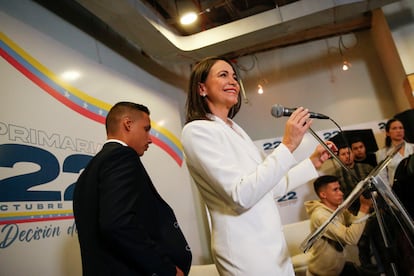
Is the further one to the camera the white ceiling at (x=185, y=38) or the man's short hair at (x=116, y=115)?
the white ceiling at (x=185, y=38)

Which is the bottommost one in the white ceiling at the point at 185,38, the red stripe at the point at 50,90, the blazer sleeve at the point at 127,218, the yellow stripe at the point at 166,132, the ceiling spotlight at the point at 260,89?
the blazer sleeve at the point at 127,218

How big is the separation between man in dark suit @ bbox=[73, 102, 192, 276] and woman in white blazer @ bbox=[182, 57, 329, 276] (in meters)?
0.36

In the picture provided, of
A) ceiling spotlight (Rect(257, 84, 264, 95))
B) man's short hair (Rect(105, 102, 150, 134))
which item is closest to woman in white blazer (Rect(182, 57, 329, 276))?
man's short hair (Rect(105, 102, 150, 134))

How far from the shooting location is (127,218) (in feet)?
3.88

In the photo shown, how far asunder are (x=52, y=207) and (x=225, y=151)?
1525 mm

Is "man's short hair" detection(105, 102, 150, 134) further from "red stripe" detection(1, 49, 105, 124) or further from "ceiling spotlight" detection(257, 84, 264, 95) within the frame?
"ceiling spotlight" detection(257, 84, 264, 95)

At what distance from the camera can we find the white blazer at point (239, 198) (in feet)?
2.86

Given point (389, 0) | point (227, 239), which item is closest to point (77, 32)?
point (227, 239)

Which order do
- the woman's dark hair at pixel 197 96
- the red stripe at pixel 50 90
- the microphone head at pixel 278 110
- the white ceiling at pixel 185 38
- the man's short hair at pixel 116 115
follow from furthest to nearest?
1. the white ceiling at pixel 185 38
2. the red stripe at pixel 50 90
3. the man's short hair at pixel 116 115
4. the woman's dark hair at pixel 197 96
5. the microphone head at pixel 278 110

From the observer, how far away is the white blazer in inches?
34.3

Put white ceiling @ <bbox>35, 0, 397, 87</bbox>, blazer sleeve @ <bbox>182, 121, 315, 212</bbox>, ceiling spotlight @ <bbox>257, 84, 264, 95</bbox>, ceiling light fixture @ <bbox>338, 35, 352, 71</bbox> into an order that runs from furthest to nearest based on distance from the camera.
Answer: ceiling spotlight @ <bbox>257, 84, 264, 95</bbox> → ceiling light fixture @ <bbox>338, 35, 352, 71</bbox> → white ceiling @ <bbox>35, 0, 397, 87</bbox> → blazer sleeve @ <bbox>182, 121, 315, 212</bbox>

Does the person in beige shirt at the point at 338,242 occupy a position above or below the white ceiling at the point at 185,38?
below

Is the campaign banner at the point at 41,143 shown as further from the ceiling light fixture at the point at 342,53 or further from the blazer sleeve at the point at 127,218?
the ceiling light fixture at the point at 342,53

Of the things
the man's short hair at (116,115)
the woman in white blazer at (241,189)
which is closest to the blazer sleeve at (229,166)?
the woman in white blazer at (241,189)
